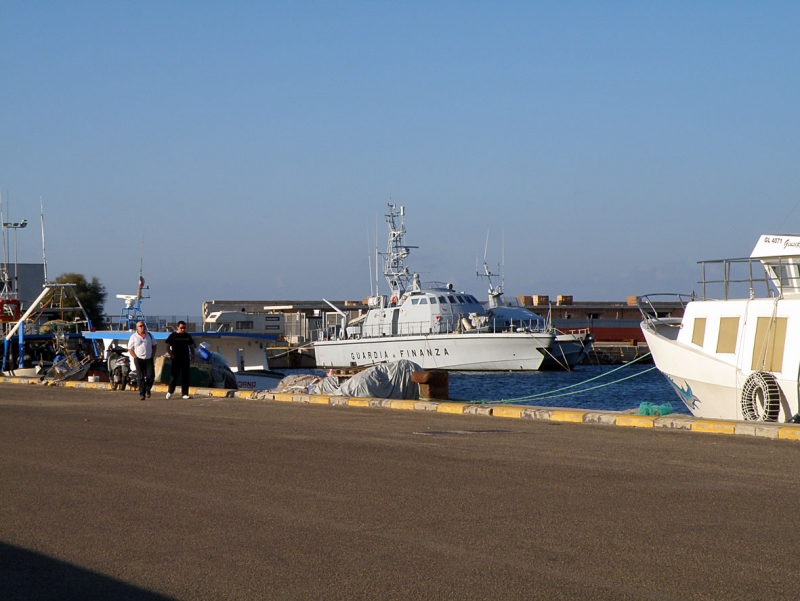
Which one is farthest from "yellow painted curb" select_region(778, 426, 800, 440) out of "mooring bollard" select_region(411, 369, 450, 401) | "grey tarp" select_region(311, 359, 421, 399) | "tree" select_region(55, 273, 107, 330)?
"tree" select_region(55, 273, 107, 330)

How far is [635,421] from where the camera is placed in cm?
1348

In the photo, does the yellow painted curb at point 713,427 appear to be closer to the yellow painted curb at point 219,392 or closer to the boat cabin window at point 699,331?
the boat cabin window at point 699,331

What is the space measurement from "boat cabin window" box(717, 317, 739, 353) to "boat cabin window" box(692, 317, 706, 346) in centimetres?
56

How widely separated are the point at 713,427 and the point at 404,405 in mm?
6294

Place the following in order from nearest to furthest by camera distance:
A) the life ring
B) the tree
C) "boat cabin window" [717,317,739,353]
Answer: the life ring, "boat cabin window" [717,317,739,353], the tree

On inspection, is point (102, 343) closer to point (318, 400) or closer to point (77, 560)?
point (318, 400)

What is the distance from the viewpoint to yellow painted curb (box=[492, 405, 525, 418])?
15.2 meters

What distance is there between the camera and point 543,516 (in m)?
6.57

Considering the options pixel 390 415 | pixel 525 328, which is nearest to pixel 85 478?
pixel 390 415

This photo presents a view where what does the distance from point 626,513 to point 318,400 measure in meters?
12.4

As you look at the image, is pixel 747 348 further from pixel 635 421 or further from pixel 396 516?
pixel 396 516

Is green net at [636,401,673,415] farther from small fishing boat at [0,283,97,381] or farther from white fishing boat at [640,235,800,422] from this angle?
small fishing boat at [0,283,97,381]

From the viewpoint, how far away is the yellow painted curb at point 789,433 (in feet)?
37.6

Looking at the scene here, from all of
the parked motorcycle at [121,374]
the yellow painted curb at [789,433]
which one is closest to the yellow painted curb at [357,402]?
the parked motorcycle at [121,374]
